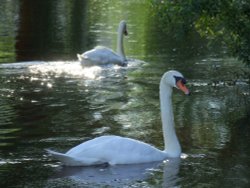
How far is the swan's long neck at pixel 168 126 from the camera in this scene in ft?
39.7

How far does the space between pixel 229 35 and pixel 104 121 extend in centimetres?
316

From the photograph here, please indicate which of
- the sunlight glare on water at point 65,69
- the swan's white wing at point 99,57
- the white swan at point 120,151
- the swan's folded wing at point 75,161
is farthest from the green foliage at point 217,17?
the swan's white wing at point 99,57

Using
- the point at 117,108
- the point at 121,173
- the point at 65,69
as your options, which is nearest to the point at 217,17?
the point at 117,108

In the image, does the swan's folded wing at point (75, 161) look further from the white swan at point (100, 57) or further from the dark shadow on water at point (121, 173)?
the white swan at point (100, 57)

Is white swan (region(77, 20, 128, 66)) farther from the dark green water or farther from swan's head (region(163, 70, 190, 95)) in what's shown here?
swan's head (region(163, 70, 190, 95))

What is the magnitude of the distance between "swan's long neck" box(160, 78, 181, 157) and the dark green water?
0.77 ft

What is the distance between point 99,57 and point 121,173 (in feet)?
36.4

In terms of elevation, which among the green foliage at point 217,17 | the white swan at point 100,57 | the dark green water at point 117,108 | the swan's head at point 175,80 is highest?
the green foliage at point 217,17

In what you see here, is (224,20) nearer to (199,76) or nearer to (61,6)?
(199,76)

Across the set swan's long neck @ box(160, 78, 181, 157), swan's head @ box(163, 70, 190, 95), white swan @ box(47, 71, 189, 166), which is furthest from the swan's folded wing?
swan's head @ box(163, 70, 190, 95)

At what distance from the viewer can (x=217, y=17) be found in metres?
16.0

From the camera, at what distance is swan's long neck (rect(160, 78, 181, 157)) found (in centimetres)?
1211

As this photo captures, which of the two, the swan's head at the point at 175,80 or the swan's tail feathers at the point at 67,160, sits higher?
the swan's head at the point at 175,80

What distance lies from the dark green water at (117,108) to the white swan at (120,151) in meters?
0.12
